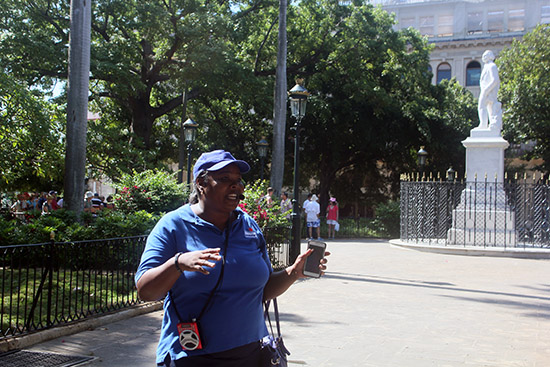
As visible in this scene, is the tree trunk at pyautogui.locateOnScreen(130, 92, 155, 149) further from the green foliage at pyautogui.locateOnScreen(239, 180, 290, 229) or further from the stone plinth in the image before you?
the green foliage at pyautogui.locateOnScreen(239, 180, 290, 229)

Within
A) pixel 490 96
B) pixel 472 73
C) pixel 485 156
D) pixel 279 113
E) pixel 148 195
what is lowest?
pixel 148 195

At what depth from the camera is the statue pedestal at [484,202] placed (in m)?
18.8

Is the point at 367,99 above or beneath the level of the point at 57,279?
above

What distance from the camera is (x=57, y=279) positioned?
721 centimetres

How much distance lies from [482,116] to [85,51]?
13969 mm

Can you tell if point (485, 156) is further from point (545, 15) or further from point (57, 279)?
point (545, 15)

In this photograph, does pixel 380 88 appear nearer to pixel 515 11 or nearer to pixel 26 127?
pixel 26 127

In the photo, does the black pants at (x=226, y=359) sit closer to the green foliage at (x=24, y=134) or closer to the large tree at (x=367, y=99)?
the green foliage at (x=24, y=134)

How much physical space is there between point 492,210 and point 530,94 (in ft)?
60.2

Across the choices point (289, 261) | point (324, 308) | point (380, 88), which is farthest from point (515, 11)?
point (324, 308)

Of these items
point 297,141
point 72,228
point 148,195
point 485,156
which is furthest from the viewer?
point 485,156

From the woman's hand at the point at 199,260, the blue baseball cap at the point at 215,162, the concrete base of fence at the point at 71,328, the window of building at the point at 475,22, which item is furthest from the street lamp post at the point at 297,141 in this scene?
the window of building at the point at 475,22

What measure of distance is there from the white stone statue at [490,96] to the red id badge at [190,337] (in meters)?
19.2

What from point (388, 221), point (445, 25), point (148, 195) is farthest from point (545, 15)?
point (148, 195)
